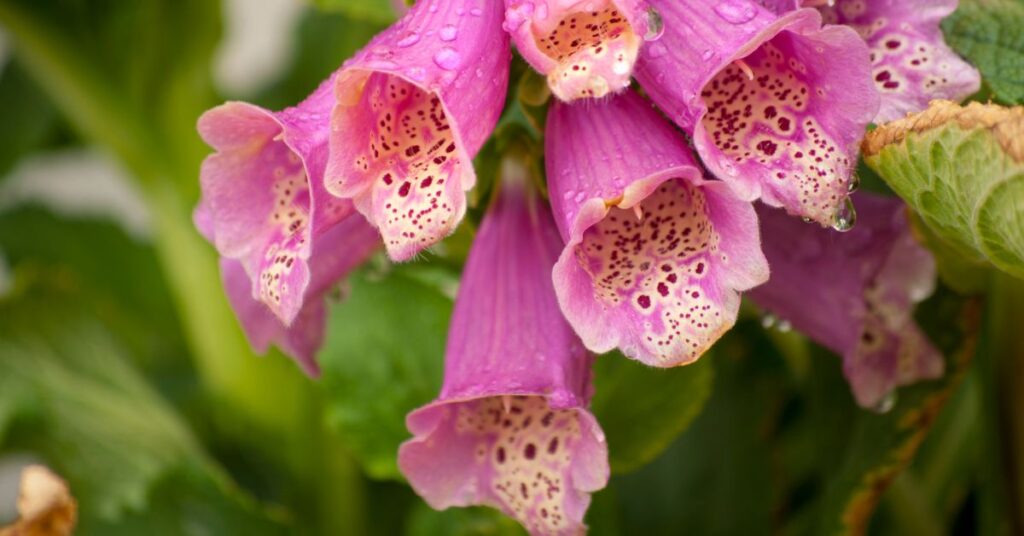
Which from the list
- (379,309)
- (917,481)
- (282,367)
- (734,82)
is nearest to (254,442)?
(282,367)

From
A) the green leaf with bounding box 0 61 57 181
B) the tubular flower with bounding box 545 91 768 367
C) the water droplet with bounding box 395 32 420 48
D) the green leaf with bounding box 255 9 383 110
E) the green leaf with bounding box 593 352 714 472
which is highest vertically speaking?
the water droplet with bounding box 395 32 420 48

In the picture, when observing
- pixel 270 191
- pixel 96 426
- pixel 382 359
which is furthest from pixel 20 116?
pixel 270 191

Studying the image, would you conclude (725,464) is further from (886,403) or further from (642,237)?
(642,237)

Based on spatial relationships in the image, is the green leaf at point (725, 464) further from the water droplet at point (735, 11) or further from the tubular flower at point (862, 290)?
the water droplet at point (735, 11)

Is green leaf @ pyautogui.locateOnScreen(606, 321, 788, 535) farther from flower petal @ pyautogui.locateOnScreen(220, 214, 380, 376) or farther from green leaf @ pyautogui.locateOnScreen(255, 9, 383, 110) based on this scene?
green leaf @ pyautogui.locateOnScreen(255, 9, 383, 110)

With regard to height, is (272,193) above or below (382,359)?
above

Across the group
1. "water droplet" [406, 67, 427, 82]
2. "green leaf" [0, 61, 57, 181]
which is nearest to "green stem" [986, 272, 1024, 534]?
"water droplet" [406, 67, 427, 82]

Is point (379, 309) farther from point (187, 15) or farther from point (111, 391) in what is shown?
point (187, 15)
